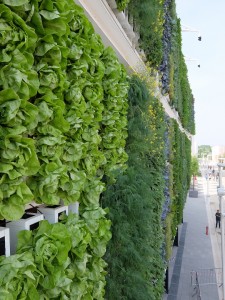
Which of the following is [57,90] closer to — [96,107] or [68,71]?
[68,71]

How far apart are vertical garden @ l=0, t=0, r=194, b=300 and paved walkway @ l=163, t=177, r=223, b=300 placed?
589 centimetres

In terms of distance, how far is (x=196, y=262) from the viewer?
12289 mm

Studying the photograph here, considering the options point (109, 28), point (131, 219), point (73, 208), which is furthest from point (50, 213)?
point (109, 28)

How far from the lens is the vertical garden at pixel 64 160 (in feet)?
5.23

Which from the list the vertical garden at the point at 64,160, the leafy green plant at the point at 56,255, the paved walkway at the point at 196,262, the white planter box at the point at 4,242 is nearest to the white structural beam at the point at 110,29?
the vertical garden at the point at 64,160

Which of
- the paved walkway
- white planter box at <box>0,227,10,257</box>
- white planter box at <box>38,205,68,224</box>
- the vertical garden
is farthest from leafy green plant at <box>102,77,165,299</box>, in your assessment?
the paved walkway

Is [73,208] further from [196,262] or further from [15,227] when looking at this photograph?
[196,262]

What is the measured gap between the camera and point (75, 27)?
2.51 meters

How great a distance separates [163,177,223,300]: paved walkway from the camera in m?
9.59

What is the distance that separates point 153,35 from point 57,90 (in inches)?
228

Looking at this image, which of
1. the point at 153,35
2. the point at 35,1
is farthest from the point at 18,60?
the point at 153,35

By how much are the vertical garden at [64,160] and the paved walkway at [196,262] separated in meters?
5.89

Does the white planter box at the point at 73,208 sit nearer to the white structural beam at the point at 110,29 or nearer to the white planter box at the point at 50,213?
the white planter box at the point at 50,213

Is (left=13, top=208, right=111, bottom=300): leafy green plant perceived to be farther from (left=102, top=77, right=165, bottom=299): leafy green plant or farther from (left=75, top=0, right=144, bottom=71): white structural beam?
(left=75, top=0, right=144, bottom=71): white structural beam
